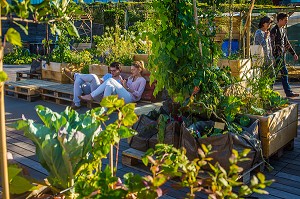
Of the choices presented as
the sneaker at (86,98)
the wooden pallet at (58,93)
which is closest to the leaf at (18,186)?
the sneaker at (86,98)

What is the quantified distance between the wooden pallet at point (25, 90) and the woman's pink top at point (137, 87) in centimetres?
234

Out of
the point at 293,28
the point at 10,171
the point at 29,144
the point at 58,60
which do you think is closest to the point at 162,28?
the point at 29,144

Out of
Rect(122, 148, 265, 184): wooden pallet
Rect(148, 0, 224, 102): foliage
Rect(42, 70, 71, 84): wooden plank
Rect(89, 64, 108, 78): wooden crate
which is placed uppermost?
Rect(148, 0, 224, 102): foliage

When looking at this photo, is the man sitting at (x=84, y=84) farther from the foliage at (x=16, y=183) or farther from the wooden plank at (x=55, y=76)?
the foliage at (x=16, y=183)

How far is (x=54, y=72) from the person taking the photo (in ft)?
31.0

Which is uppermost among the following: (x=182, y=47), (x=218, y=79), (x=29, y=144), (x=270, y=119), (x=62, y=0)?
(x=62, y=0)

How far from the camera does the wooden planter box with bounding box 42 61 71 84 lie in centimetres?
920

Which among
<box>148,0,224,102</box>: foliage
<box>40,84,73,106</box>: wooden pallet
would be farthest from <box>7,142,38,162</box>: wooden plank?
<box>40,84,73,106</box>: wooden pallet

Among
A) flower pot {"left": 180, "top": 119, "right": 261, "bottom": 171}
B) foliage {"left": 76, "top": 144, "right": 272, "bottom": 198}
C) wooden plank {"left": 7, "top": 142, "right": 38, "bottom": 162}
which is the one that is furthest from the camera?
wooden plank {"left": 7, "top": 142, "right": 38, "bottom": 162}

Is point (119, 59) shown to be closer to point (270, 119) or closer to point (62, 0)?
point (270, 119)

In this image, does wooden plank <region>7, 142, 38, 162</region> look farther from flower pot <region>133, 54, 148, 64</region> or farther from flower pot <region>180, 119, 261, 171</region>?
flower pot <region>133, 54, 148, 64</region>

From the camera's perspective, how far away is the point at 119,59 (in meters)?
8.56

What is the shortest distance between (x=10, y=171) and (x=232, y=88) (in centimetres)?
289

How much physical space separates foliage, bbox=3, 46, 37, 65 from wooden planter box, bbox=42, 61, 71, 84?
7.53m
